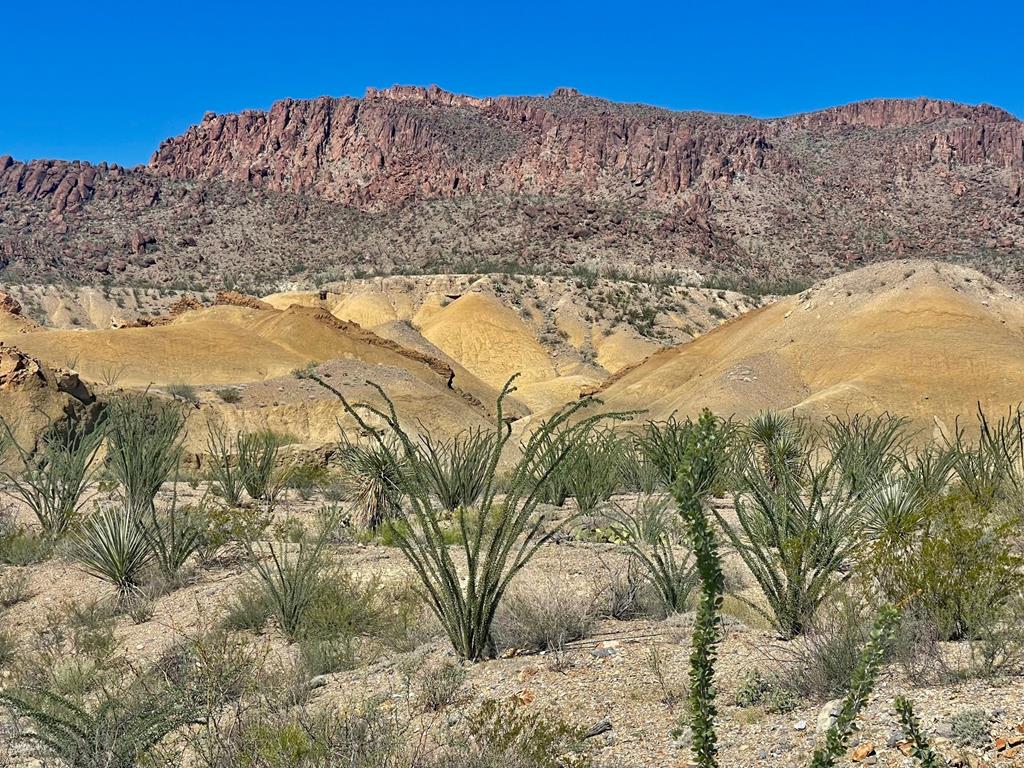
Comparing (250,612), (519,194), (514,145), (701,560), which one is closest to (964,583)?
(701,560)

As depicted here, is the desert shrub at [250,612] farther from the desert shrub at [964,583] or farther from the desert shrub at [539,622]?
the desert shrub at [964,583]

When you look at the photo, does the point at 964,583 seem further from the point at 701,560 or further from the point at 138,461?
the point at 138,461

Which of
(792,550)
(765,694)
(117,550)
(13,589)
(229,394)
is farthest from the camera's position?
(229,394)

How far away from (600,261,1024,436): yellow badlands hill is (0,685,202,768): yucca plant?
82.6ft

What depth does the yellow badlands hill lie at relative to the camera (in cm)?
3078

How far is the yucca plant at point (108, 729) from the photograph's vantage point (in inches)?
214

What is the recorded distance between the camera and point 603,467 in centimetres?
1459

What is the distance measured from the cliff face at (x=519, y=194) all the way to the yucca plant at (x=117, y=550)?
8746 centimetres

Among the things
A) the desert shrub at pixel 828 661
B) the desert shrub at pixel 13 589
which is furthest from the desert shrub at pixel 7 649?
the desert shrub at pixel 828 661

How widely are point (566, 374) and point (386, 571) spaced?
52.7m

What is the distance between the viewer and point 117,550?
33.8 ft

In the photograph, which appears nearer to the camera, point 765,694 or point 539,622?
point 765,694

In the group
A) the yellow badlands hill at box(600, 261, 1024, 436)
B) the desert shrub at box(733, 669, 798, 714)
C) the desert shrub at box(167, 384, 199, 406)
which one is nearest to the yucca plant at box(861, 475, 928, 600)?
the desert shrub at box(733, 669, 798, 714)

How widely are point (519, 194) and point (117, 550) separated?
117585mm
